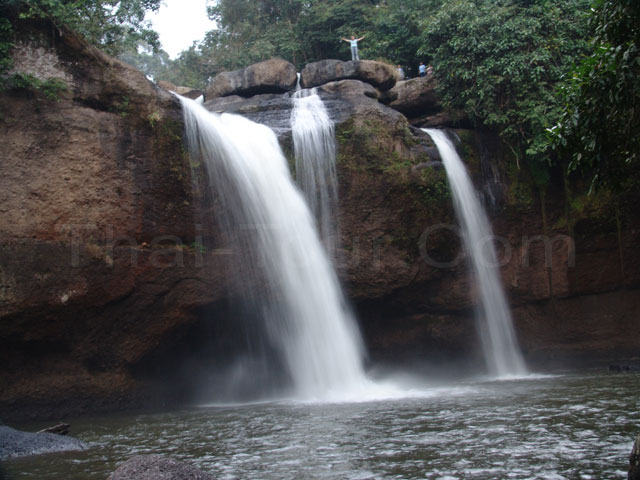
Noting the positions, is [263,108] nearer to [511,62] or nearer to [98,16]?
[98,16]

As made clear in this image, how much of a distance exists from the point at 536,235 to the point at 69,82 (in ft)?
39.0

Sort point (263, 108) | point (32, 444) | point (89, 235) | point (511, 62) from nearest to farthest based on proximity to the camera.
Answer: point (32, 444) → point (89, 235) → point (511, 62) → point (263, 108)

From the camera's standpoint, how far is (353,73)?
715 inches

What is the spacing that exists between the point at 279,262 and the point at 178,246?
222cm

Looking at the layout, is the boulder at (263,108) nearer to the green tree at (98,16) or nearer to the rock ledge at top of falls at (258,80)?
the rock ledge at top of falls at (258,80)

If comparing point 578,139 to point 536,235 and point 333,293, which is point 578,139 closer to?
point 333,293

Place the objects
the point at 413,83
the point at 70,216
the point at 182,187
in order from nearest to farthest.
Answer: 1. the point at 70,216
2. the point at 182,187
3. the point at 413,83

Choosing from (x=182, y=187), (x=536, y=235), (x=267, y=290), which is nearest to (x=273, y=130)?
(x=182, y=187)

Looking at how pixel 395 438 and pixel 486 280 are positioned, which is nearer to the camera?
pixel 395 438

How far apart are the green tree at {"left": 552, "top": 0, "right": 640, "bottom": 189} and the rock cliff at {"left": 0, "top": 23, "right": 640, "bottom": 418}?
7073 mm

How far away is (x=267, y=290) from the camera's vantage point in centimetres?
1253

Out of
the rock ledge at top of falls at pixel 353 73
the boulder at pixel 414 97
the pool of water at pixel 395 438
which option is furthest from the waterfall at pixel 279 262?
the rock ledge at top of falls at pixel 353 73

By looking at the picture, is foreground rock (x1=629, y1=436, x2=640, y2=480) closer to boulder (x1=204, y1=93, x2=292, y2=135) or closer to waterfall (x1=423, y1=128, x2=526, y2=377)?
waterfall (x1=423, y1=128, x2=526, y2=377)

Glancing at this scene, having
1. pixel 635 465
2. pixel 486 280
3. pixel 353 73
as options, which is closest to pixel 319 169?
pixel 486 280
